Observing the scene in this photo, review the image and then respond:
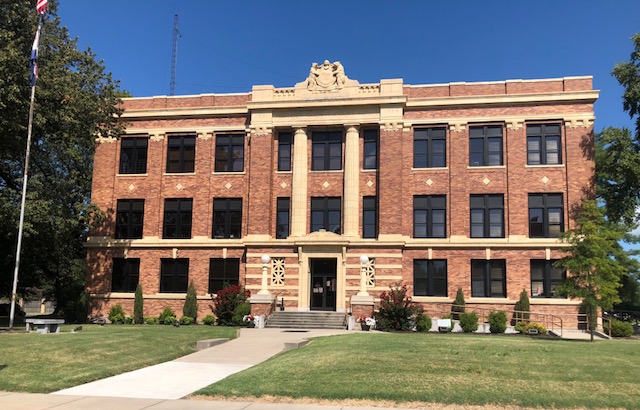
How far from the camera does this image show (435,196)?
3112 cm

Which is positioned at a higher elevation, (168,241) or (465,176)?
(465,176)

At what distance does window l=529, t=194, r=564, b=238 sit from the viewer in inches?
1169

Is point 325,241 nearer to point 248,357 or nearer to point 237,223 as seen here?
point 237,223

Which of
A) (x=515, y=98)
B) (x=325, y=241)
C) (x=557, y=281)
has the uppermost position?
(x=515, y=98)

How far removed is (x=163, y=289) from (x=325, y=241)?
10.6 meters

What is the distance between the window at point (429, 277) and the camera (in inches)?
1192

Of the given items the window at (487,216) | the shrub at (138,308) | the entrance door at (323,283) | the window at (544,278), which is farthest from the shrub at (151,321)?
the window at (544,278)

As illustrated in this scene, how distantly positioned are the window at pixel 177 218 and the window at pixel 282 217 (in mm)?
5540

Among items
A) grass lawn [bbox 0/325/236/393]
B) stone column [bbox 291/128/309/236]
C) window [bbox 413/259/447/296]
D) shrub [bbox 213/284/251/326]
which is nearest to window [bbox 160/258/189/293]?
shrub [bbox 213/284/251/326]

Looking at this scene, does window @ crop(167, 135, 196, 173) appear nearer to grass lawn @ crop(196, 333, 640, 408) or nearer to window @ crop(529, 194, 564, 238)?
window @ crop(529, 194, 564, 238)

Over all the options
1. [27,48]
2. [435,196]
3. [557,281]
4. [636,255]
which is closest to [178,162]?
[27,48]

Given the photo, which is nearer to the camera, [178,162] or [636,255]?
[178,162]

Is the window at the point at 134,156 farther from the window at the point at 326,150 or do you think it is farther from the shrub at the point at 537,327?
the shrub at the point at 537,327

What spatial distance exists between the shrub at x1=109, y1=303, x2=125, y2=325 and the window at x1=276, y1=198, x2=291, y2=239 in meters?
10.2
